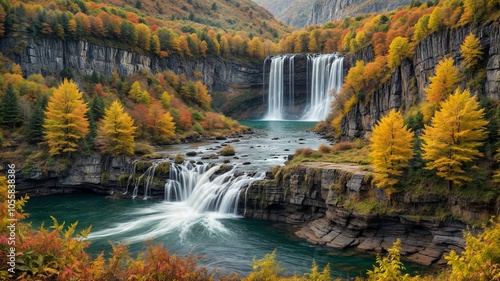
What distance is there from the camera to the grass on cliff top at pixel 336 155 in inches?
1455

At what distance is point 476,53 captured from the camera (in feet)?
129

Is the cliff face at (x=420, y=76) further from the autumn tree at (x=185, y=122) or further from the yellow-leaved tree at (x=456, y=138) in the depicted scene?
the autumn tree at (x=185, y=122)

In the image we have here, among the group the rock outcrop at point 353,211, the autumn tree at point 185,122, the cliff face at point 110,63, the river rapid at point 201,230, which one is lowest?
the river rapid at point 201,230

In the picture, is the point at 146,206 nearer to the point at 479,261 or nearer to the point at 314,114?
the point at 479,261

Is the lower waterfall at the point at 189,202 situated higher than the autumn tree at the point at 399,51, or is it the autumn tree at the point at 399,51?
the autumn tree at the point at 399,51

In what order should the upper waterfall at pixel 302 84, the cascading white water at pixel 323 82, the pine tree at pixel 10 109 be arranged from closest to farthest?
the pine tree at pixel 10 109, the cascading white water at pixel 323 82, the upper waterfall at pixel 302 84

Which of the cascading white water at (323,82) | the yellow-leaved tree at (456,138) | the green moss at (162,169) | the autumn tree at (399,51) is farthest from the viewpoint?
the cascading white water at (323,82)

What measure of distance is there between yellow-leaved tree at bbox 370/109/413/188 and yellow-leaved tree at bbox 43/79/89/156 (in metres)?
38.0

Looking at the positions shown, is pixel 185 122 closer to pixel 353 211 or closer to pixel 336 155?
pixel 336 155

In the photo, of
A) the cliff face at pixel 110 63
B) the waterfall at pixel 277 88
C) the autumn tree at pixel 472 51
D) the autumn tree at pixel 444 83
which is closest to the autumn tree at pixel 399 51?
the autumn tree at pixel 472 51

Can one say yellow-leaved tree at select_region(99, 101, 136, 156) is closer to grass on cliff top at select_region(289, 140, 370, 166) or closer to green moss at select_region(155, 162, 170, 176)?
green moss at select_region(155, 162, 170, 176)

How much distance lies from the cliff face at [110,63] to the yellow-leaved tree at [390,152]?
79.3 metres

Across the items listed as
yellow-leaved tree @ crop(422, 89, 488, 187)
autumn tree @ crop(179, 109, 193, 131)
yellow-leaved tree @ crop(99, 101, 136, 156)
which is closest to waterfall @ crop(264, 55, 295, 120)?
autumn tree @ crop(179, 109, 193, 131)

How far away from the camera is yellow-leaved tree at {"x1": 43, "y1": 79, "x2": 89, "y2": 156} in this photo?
156 feet
